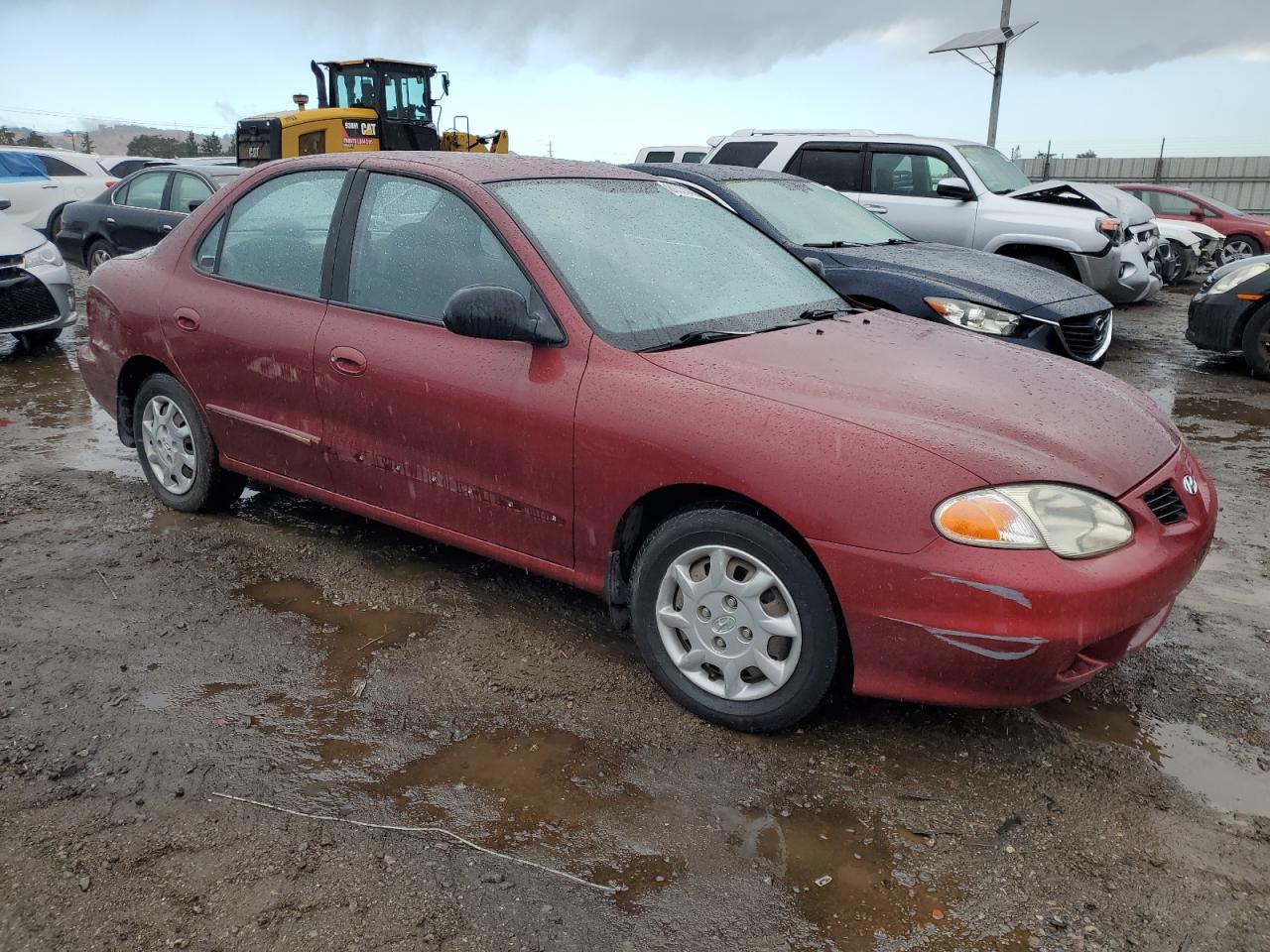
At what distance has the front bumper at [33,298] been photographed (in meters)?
8.37

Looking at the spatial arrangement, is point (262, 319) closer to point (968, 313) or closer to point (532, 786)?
point (532, 786)

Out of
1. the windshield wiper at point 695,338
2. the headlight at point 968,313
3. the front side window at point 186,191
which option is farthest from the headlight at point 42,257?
the windshield wiper at point 695,338

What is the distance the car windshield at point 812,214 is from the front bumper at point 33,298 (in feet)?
18.8

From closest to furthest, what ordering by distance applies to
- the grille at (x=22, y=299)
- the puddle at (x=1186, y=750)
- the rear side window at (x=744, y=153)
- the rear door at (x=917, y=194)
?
1. the puddle at (x=1186, y=750)
2. the grille at (x=22, y=299)
3. the rear door at (x=917, y=194)
4. the rear side window at (x=744, y=153)

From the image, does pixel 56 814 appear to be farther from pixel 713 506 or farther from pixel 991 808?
pixel 991 808

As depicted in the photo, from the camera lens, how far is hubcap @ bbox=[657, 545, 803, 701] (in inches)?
115

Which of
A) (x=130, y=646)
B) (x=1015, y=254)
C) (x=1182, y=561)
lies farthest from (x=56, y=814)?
(x=1015, y=254)

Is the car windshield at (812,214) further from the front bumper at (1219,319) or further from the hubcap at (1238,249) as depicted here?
the hubcap at (1238,249)

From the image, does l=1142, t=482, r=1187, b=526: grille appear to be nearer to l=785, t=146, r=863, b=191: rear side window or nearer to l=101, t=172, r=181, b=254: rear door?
l=785, t=146, r=863, b=191: rear side window

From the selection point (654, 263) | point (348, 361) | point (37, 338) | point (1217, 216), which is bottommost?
point (37, 338)

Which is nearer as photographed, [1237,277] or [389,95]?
[1237,277]

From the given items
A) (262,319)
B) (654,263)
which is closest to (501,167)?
(654,263)

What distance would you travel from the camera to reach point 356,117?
1623 cm

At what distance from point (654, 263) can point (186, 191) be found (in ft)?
32.0
